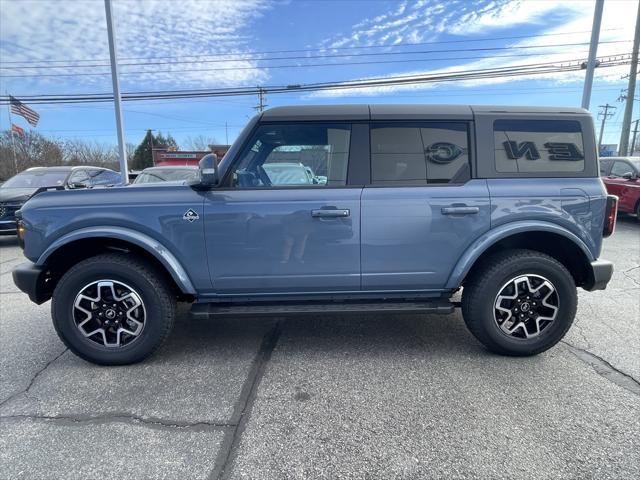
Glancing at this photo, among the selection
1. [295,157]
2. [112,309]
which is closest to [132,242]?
[112,309]

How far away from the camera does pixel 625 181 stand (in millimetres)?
9836

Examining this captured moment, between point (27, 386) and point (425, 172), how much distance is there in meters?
3.55

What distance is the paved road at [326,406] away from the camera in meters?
2.07

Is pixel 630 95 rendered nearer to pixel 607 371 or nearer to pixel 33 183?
pixel 607 371

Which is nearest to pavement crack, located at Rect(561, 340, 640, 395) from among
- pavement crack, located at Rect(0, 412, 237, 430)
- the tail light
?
the tail light

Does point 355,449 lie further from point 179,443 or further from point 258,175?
point 258,175

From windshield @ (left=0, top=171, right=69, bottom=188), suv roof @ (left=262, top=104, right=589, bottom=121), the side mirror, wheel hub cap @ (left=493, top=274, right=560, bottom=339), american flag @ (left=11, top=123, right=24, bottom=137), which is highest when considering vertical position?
american flag @ (left=11, top=123, right=24, bottom=137)

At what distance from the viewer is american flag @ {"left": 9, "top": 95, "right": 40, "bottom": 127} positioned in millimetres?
22741

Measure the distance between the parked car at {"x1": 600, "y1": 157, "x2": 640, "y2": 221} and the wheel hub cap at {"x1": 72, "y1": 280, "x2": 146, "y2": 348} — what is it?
1165 cm

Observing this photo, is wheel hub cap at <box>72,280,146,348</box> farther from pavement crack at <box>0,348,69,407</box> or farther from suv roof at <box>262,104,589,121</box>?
suv roof at <box>262,104,589,121</box>

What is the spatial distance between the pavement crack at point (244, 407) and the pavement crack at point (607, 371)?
8.81ft

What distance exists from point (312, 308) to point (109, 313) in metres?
1.67

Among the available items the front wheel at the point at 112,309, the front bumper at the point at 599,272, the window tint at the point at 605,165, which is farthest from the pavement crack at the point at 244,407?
the window tint at the point at 605,165

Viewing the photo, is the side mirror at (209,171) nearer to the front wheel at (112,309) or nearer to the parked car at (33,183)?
the front wheel at (112,309)
